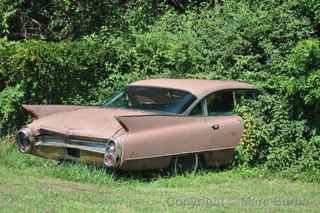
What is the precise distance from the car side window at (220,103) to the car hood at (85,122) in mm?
904

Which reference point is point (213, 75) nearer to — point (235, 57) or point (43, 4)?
point (235, 57)

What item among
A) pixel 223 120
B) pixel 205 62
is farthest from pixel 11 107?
pixel 223 120

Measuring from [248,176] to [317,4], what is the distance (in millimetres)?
4158

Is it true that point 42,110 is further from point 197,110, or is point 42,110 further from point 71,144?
point 197,110

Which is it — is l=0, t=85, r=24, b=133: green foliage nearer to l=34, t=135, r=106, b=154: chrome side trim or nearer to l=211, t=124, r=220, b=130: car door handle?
l=34, t=135, r=106, b=154: chrome side trim

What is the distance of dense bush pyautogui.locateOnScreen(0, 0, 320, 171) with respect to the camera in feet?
33.6

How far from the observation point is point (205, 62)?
1240cm

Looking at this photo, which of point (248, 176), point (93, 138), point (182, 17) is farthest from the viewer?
point (182, 17)

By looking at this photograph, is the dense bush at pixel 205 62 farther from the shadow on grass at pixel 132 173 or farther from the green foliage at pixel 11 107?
the shadow on grass at pixel 132 173

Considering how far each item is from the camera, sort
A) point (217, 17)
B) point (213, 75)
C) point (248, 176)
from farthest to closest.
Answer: point (217, 17)
point (213, 75)
point (248, 176)

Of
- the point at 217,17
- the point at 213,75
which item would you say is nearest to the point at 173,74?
the point at 213,75

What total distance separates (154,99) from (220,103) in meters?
0.99

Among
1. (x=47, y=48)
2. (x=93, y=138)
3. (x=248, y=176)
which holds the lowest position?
(x=248, y=176)

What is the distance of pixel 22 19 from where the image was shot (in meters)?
16.3
